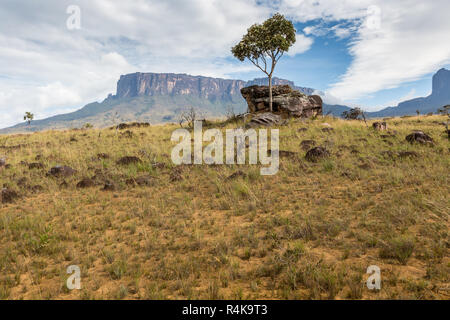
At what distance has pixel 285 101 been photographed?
24906mm

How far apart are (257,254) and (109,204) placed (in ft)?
17.3

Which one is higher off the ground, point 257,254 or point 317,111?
point 317,111

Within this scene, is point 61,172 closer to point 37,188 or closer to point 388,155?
point 37,188

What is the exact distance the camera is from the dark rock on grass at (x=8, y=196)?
7938mm

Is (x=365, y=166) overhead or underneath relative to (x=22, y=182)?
overhead

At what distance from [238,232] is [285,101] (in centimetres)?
2212

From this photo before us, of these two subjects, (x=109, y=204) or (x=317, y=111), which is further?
(x=317, y=111)

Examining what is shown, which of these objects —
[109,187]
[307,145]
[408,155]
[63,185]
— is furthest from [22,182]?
[408,155]

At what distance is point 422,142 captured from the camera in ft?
39.8

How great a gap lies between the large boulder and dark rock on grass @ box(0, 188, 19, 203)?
72.5ft

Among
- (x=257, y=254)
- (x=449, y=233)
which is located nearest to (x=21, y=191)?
(x=257, y=254)

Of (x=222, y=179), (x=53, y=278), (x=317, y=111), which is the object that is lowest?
(x=53, y=278)
